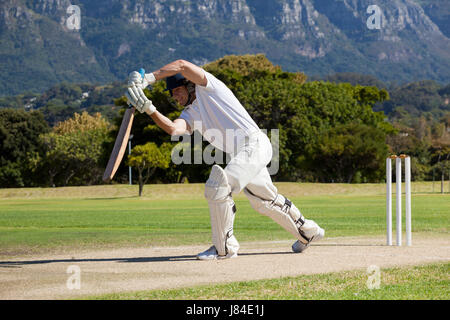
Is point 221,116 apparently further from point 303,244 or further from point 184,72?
point 303,244

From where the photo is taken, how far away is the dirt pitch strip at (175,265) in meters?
7.24

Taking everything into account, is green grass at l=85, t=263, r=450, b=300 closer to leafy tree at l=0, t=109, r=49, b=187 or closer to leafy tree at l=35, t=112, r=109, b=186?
leafy tree at l=35, t=112, r=109, b=186

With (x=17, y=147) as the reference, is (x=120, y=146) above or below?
above

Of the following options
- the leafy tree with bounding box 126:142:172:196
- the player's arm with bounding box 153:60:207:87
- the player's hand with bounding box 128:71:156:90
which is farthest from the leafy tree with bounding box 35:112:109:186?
the player's hand with bounding box 128:71:156:90

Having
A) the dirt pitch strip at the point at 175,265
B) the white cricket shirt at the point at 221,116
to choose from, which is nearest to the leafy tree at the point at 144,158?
the dirt pitch strip at the point at 175,265

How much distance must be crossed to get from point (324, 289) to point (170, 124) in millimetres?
3584

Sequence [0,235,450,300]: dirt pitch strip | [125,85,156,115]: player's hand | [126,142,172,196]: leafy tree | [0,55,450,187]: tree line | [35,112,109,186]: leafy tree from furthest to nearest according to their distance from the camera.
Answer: [35,112,109,186]: leafy tree → [0,55,450,187]: tree line → [126,142,172,196]: leafy tree → [125,85,156,115]: player's hand → [0,235,450,300]: dirt pitch strip

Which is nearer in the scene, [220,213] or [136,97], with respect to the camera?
[136,97]

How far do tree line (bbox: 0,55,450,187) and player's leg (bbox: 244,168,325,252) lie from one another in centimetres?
4185

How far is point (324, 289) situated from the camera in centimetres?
679

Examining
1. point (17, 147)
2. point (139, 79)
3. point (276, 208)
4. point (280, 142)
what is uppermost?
point (139, 79)

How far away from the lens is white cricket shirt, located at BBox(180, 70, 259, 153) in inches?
373

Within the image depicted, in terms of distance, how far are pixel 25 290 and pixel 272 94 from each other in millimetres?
64190

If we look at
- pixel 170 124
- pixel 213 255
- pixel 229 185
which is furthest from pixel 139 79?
pixel 213 255
